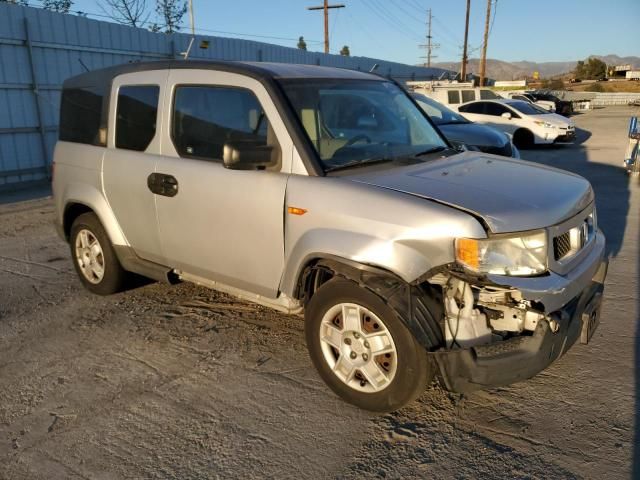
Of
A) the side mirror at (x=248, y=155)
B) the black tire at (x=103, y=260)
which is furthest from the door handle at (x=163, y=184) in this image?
the black tire at (x=103, y=260)

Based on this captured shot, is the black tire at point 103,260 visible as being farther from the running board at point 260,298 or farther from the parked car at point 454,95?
the parked car at point 454,95

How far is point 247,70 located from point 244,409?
88.3 inches

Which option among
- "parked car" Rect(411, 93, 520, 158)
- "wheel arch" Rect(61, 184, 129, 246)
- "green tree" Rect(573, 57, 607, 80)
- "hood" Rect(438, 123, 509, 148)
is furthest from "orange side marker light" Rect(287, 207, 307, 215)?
"green tree" Rect(573, 57, 607, 80)

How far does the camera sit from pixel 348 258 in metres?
3.20

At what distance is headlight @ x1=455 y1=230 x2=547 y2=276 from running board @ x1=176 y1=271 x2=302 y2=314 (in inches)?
49.2

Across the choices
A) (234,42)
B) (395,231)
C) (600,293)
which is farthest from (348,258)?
(234,42)

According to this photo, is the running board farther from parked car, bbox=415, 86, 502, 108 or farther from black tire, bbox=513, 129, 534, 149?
parked car, bbox=415, 86, 502, 108

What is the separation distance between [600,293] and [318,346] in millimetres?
1786

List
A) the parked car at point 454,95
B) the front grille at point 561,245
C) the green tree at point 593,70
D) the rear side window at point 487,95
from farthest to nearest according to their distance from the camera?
1. the green tree at point 593,70
2. the rear side window at point 487,95
3. the parked car at point 454,95
4. the front grille at point 561,245

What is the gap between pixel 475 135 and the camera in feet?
35.7

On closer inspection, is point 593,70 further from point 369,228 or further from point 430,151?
point 369,228

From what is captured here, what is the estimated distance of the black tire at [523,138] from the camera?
17797mm

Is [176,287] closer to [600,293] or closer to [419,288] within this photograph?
[419,288]

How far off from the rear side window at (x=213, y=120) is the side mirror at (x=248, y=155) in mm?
97
